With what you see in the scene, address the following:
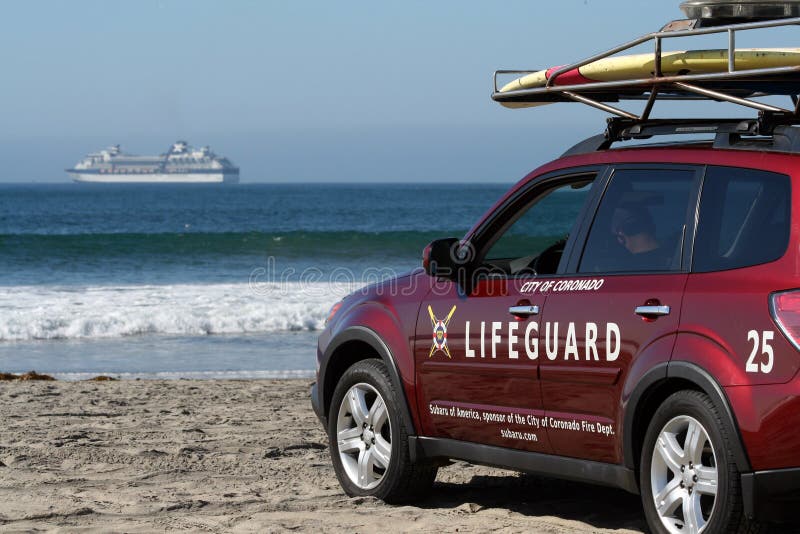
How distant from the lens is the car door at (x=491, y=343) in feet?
17.6

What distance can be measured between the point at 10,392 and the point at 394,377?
229 inches

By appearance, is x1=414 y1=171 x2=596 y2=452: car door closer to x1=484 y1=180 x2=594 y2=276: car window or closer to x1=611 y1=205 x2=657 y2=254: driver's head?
x1=484 y1=180 x2=594 y2=276: car window

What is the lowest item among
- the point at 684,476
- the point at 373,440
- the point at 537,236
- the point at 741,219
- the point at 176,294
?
the point at 537,236

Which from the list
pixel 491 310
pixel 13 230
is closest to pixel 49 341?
pixel 491 310

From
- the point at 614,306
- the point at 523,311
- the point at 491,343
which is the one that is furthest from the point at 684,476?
the point at 491,343

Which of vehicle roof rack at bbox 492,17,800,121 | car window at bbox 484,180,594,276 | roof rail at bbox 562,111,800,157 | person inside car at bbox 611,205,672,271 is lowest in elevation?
car window at bbox 484,180,594,276

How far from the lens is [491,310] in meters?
5.59

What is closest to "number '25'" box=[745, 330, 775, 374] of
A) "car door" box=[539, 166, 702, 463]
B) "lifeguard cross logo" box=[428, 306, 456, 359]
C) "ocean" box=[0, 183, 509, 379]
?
"car door" box=[539, 166, 702, 463]

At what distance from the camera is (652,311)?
4.75 meters

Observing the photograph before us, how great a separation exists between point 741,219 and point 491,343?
134cm

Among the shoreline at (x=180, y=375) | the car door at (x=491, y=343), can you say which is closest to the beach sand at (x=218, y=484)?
the car door at (x=491, y=343)

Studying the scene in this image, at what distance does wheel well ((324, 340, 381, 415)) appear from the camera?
662 centimetres

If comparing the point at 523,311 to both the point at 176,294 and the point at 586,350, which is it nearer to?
the point at 586,350

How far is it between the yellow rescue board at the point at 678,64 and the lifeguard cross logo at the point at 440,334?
1.18 meters
